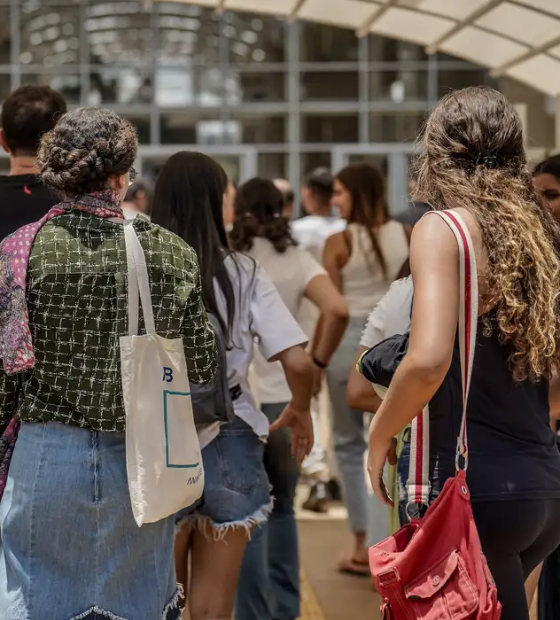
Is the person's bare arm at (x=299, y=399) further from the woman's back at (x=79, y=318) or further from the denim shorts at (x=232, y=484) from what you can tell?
the woman's back at (x=79, y=318)

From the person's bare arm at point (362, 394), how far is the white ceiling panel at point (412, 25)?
4.07 m

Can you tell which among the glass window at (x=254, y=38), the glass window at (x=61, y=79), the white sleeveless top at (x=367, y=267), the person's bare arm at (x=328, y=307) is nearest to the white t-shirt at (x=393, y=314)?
the person's bare arm at (x=328, y=307)

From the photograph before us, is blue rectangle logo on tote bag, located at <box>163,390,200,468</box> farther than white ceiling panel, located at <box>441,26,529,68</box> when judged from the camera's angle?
No

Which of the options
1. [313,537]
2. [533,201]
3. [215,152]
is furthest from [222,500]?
[215,152]

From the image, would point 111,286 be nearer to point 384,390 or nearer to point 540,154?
point 384,390

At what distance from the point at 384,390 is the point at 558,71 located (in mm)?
4280

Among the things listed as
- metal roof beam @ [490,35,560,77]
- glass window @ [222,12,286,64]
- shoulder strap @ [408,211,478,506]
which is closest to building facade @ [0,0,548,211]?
glass window @ [222,12,286,64]

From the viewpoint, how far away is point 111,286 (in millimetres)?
3145

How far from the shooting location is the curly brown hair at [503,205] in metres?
2.89

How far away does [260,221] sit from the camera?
543cm

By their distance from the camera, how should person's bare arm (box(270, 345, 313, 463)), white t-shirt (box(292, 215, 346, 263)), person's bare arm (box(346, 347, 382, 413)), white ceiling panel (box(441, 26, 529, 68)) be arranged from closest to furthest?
person's bare arm (box(346, 347, 382, 413)) → person's bare arm (box(270, 345, 313, 463)) → white ceiling panel (box(441, 26, 529, 68)) → white t-shirt (box(292, 215, 346, 263))

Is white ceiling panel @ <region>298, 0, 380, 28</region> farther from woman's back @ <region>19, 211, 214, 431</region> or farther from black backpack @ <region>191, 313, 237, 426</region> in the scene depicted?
woman's back @ <region>19, 211, 214, 431</region>

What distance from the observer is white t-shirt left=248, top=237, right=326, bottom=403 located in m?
5.30

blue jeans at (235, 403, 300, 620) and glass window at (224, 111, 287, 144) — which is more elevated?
glass window at (224, 111, 287, 144)
